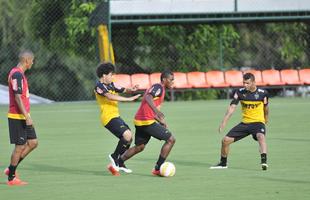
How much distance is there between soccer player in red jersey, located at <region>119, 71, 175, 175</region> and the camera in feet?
40.4

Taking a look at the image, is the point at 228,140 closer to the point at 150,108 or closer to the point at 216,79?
the point at 150,108

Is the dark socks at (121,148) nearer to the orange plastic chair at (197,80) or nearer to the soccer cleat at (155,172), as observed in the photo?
the soccer cleat at (155,172)

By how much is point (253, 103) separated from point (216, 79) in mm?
19633

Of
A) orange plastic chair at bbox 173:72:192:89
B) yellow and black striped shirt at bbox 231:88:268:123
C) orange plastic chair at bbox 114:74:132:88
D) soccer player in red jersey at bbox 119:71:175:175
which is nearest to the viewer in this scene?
soccer player in red jersey at bbox 119:71:175:175

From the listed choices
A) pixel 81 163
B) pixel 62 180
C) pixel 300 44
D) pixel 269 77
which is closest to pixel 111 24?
pixel 269 77

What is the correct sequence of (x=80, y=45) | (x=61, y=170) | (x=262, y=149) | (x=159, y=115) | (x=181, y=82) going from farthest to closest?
1. (x=80, y=45)
2. (x=181, y=82)
3. (x=61, y=170)
4. (x=262, y=149)
5. (x=159, y=115)

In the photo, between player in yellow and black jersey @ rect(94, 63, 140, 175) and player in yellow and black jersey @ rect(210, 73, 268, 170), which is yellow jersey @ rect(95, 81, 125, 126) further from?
player in yellow and black jersey @ rect(210, 73, 268, 170)

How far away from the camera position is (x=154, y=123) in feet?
40.9

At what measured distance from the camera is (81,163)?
1395cm

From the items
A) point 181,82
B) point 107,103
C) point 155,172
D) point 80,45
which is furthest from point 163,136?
point 80,45

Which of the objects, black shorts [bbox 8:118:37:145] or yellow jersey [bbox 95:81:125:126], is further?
yellow jersey [bbox 95:81:125:126]

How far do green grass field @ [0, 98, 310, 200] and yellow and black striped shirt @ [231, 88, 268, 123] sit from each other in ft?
2.27

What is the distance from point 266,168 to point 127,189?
8.50 feet

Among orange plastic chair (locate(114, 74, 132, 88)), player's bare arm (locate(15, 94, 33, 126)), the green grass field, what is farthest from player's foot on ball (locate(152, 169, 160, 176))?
orange plastic chair (locate(114, 74, 132, 88))
